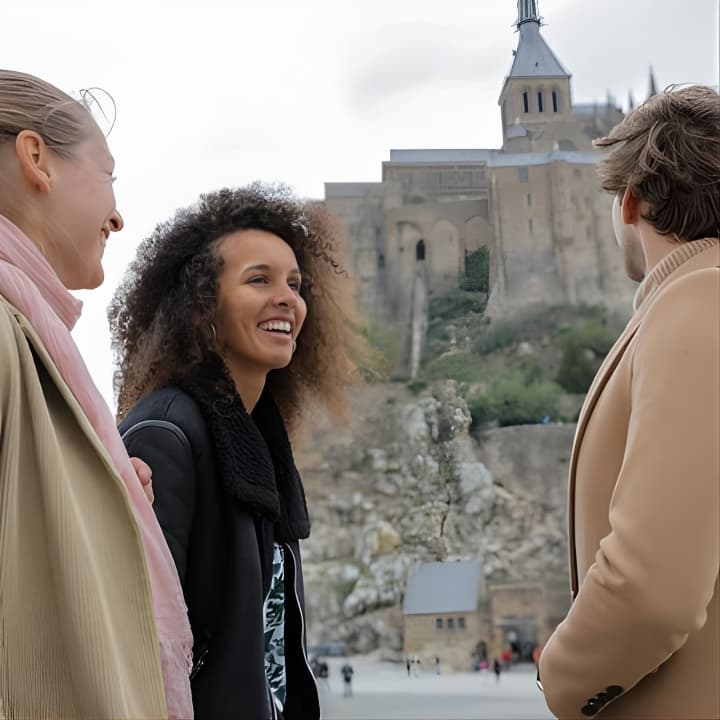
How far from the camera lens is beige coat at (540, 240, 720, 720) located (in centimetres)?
81

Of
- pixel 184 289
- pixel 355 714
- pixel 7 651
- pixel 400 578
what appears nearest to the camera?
pixel 7 651

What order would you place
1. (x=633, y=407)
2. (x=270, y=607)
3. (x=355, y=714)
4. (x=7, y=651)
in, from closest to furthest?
(x=7, y=651)
(x=633, y=407)
(x=270, y=607)
(x=355, y=714)

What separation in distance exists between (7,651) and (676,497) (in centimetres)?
49

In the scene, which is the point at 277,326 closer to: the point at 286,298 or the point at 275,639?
the point at 286,298

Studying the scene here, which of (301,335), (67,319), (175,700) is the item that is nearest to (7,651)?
(175,700)

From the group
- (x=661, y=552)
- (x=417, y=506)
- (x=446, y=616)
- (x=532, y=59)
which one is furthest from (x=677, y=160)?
(x=417, y=506)

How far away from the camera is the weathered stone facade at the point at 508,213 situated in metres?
2.74

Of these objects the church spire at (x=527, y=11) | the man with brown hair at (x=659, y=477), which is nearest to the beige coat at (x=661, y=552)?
the man with brown hair at (x=659, y=477)

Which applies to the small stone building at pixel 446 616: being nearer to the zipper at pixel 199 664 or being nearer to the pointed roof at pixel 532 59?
the pointed roof at pixel 532 59

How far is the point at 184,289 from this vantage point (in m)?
1.37

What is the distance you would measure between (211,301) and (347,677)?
43.3 feet

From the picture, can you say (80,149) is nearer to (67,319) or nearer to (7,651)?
(67,319)

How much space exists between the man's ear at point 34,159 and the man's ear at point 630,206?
500 mm

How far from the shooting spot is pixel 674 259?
0.94m
